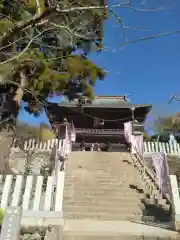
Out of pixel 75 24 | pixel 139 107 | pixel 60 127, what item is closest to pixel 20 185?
pixel 75 24

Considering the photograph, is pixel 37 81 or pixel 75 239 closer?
pixel 75 239

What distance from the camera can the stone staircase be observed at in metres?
6.04

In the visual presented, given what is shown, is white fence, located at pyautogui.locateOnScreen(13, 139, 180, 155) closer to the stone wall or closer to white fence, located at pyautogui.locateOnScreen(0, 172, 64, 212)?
the stone wall

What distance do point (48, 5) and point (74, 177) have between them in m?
7.27

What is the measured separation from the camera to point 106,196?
7582 millimetres

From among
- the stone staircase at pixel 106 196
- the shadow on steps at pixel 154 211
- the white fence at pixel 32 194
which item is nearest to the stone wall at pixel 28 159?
the stone staircase at pixel 106 196

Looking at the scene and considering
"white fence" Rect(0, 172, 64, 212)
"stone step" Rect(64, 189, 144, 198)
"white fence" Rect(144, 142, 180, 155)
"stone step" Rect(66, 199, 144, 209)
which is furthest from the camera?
"white fence" Rect(144, 142, 180, 155)

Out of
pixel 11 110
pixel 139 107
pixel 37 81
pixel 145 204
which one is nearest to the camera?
pixel 145 204

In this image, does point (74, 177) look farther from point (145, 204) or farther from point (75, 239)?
point (75, 239)

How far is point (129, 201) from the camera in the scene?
7223 millimetres

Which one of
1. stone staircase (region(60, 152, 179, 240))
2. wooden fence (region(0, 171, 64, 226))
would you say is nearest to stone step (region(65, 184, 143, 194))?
stone staircase (region(60, 152, 179, 240))

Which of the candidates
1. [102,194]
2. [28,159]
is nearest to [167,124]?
[28,159]

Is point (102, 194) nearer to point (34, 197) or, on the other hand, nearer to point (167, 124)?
point (34, 197)

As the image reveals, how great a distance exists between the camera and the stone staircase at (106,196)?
6043 mm
